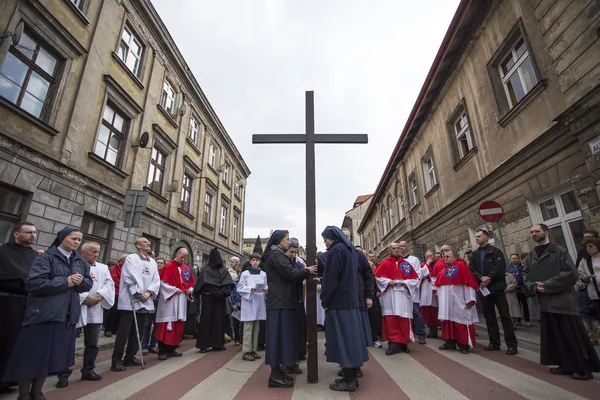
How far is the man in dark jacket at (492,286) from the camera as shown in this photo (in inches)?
194

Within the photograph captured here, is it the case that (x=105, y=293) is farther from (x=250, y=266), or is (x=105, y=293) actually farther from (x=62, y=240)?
(x=250, y=266)

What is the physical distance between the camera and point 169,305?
557cm

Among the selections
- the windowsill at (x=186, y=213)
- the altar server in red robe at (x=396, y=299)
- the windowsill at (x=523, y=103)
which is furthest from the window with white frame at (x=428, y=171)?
the windowsill at (x=186, y=213)

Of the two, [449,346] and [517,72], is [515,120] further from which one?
[449,346]

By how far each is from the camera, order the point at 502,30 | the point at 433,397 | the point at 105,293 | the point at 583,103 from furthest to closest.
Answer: the point at 502,30, the point at 583,103, the point at 105,293, the point at 433,397

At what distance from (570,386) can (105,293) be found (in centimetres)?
590

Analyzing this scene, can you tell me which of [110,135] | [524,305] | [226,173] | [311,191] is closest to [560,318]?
[311,191]

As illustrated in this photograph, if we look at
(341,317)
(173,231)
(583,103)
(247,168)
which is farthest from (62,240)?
(247,168)

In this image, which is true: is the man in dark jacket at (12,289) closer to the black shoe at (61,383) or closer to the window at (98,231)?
the black shoe at (61,383)

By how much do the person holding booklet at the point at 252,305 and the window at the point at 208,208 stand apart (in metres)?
13.1

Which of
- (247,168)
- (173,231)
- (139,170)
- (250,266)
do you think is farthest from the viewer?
(247,168)

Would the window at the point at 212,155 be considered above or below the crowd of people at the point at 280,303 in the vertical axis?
above

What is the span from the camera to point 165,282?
18.7ft

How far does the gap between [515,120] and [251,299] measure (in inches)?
297
